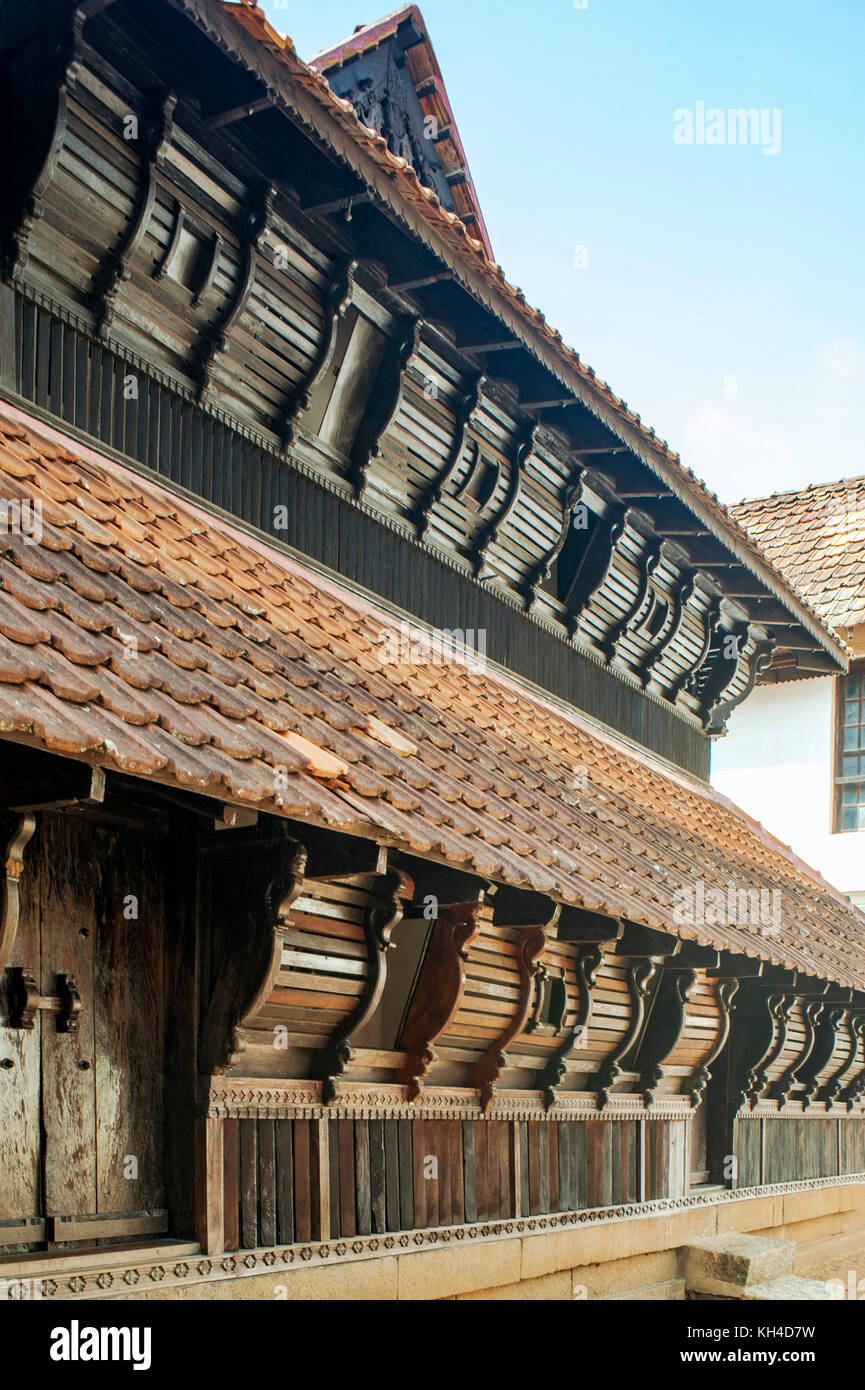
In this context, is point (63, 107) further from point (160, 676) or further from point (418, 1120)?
point (418, 1120)

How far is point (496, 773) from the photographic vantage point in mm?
6473

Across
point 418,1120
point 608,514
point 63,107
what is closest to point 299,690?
point 418,1120

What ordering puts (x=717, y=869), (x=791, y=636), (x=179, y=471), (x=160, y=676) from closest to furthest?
1. (x=160, y=676)
2. (x=179, y=471)
3. (x=717, y=869)
4. (x=791, y=636)

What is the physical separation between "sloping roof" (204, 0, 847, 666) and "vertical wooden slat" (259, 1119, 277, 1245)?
4.07m

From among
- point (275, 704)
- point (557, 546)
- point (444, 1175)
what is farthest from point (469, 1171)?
point (557, 546)

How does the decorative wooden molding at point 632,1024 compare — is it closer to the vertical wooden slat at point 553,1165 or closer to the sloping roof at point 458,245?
the vertical wooden slat at point 553,1165

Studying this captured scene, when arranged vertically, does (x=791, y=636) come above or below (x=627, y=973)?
above

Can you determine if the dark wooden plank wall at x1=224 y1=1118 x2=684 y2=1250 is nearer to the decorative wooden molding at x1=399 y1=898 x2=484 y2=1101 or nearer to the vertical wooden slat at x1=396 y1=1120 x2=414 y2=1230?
the vertical wooden slat at x1=396 y1=1120 x2=414 y2=1230

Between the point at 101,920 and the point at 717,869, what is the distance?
4.92 metres

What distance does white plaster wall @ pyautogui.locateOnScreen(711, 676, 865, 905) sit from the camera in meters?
18.1

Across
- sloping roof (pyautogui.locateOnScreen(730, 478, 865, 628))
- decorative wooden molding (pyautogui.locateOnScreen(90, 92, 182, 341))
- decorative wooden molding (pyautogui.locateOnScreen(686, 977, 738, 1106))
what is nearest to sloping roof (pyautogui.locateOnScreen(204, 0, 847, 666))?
decorative wooden molding (pyautogui.locateOnScreen(90, 92, 182, 341))

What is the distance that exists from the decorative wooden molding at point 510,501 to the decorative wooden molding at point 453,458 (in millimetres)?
623

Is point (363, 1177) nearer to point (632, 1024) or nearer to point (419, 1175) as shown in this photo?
point (419, 1175)

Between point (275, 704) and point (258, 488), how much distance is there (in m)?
2.55
